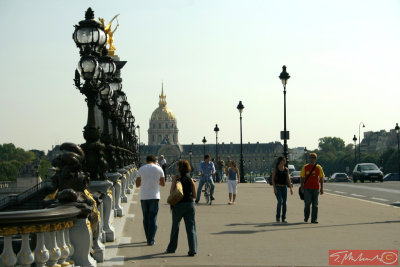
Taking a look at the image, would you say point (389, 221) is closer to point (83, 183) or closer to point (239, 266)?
point (239, 266)

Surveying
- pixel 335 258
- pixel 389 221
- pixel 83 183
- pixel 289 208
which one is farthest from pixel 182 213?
pixel 289 208

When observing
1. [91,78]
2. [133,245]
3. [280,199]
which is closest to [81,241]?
[91,78]

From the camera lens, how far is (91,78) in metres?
11.7

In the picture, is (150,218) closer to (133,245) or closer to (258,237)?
(133,245)

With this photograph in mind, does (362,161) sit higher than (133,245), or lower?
higher

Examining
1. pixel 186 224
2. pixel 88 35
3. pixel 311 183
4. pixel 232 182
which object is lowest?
pixel 186 224

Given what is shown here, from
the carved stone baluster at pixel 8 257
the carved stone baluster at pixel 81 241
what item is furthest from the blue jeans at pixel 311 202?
the carved stone baluster at pixel 8 257

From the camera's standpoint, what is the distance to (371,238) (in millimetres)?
13844

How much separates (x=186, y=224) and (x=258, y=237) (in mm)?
2621

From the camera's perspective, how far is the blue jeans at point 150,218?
1285 cm

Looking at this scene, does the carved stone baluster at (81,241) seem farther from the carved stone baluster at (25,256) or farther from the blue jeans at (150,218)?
the blue jeans at (150,218)

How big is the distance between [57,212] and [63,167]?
1.35 meters

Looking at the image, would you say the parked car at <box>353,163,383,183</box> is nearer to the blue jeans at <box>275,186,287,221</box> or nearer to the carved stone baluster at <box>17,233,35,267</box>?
the blue jeans at <box>275,186,287,221</box>

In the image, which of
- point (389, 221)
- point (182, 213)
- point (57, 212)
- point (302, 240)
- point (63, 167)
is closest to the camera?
point (57, 212)
